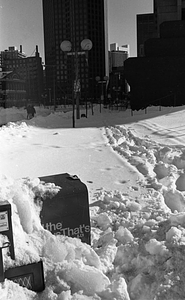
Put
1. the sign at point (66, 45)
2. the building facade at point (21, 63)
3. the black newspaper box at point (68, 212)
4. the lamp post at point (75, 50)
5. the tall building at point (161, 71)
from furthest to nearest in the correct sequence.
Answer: the tall building at point (161, 71), the lamp post at point (75, 50), the sign at point (66, 45), the building facade at point (21, 63), the black newspaper box at point (68, 212)

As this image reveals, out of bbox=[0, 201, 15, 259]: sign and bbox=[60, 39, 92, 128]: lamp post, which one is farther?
bbox=[60, 39, 92, 128]: lamp post

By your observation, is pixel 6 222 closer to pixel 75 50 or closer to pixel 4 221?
pixel 4 221

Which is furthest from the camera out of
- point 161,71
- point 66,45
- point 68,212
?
point 161,71

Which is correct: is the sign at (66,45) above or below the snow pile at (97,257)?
above

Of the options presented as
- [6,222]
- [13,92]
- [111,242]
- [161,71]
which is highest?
[161,71]

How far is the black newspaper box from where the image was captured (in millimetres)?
3283

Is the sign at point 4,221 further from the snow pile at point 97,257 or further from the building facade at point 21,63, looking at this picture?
the building facade at point 21,63

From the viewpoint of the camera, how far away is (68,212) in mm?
3344

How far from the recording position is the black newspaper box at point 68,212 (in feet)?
10.8

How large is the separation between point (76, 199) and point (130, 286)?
90 cm

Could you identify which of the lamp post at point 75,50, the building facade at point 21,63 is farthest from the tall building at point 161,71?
the lamp post at point 75,50

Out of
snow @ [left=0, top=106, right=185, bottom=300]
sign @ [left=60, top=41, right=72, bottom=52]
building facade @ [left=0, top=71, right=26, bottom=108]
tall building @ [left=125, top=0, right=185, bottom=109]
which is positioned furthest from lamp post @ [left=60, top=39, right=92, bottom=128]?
tall building @ [left=125, top=0, right=185, bottom=109]

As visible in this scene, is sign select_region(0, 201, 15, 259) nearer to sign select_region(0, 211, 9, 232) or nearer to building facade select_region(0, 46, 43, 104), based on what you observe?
sign select_region(0, 211, 9, 232)

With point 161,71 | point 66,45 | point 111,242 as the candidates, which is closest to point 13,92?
point 66,45
